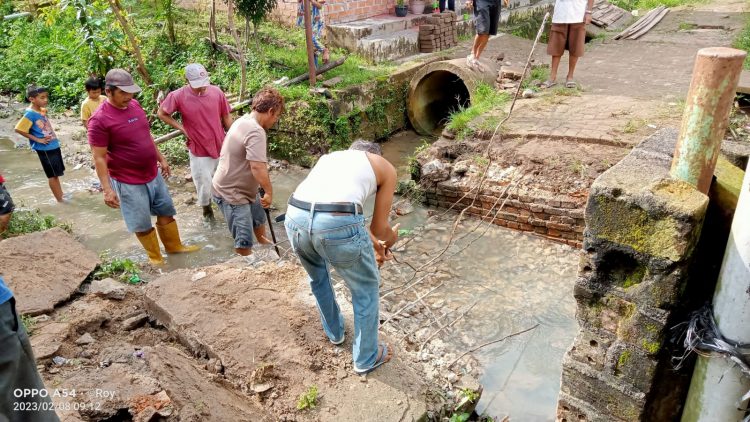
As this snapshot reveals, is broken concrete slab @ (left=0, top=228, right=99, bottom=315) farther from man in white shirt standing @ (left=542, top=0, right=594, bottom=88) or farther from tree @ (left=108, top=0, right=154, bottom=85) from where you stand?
man in white shirt standing @ (left=542, top=0, right=594, bottom=88)

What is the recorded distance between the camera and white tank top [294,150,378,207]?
2.88 m

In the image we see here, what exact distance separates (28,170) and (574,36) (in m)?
8.36

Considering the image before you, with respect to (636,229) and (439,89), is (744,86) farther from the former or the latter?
(636,229)

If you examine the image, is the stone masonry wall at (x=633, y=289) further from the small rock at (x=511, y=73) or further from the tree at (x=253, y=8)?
the tree at (x=253, y=8)

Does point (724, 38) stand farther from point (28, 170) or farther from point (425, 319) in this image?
point (28, 170)

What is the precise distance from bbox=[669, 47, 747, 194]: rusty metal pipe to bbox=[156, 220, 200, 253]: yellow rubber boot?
15.4ft

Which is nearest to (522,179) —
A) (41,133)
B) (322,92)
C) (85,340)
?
(322,92)

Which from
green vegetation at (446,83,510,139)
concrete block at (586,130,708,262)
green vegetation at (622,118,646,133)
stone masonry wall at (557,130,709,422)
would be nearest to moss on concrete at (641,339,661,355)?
stone masonry wall at (557,130,709,422)

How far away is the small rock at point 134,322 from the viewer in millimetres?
3798

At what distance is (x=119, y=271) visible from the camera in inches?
193

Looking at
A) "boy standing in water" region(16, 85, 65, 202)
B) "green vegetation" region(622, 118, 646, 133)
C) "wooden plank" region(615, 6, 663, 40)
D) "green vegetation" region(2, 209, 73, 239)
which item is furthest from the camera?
"wooden plank" region(615, 6, 663, 40)

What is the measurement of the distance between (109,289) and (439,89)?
751cm

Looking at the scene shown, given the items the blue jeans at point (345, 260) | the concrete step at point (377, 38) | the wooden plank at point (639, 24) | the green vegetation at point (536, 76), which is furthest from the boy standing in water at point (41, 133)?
the wooden plank at point (639, 24)

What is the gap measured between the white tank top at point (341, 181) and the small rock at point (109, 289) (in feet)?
6.81
